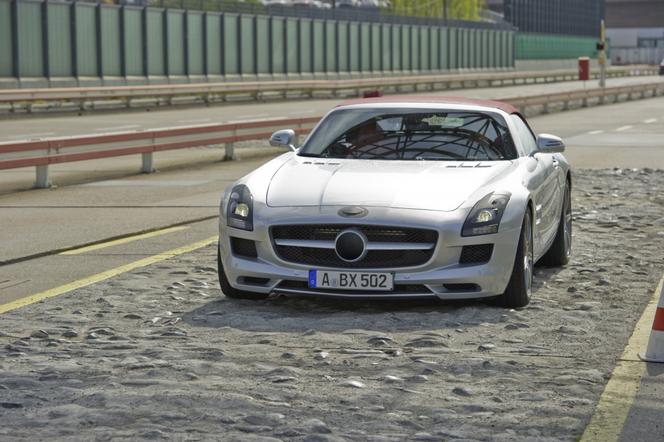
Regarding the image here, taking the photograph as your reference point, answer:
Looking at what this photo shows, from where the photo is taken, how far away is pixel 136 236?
12.4 metres

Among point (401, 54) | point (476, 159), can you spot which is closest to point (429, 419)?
point (476, 159)

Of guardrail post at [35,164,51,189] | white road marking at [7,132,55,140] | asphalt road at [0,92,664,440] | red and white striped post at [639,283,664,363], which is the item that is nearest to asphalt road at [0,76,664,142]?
white road marking at [7,132,55,140]

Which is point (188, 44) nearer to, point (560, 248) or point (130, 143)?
point (130, 143)

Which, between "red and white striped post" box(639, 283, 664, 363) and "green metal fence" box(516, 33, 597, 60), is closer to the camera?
"red and white striped post" box(639, 283, 664, 363)

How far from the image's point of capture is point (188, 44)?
59.0 metres

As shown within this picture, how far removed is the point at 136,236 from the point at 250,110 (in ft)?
100

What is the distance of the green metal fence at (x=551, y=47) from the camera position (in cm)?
12975

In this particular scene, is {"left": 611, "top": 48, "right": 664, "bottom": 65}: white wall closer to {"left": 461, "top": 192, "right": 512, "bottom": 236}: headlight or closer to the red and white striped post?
{"left": 461, "top": 192, "right": 512, "bottom": 236}: headlight

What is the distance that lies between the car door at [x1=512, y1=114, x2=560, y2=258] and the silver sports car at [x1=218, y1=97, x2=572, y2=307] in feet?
0.10

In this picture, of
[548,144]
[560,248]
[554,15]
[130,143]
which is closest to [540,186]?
[548,144]

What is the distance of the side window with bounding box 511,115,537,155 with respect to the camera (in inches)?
389

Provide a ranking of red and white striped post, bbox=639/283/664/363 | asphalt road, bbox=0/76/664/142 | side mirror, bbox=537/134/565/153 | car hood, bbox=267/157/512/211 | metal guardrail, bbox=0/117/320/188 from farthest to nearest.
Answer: asphalt road, bbox=0/76/664/142 < metal guardrail, bbox=0/117/320/188 < side mirror, bbox=537/134/565/153 < car hood, bbox=267/157/512/211 < red and white striped post, bbox=639/283/664/363

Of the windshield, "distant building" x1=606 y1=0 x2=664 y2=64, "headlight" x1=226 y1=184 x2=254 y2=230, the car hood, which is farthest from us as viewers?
"distant building" x1=606 y1=0 x2=664 y2=64

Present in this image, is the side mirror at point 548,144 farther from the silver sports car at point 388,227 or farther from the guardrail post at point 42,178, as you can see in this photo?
the guardrail post at point 42,178
